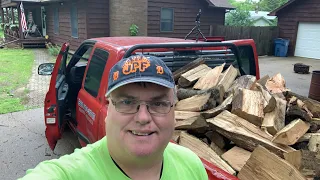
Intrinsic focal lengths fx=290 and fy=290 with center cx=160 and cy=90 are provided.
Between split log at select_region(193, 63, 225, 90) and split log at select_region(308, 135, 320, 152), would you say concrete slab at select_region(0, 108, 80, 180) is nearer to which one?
split log at select_region(193, 63, 225, 90)

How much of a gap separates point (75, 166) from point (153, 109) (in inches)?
16.5

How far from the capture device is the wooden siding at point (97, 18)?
49.0ft

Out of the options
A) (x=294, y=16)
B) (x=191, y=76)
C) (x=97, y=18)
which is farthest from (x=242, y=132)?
(x=294, y=16)

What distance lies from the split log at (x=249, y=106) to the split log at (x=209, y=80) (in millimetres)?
435

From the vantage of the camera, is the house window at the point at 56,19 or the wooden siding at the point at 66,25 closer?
the wooden siding at the point at 66,25

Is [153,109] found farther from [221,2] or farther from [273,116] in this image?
[221,2]

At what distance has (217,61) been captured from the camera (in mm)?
3842

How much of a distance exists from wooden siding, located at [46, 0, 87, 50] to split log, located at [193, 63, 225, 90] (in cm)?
1295

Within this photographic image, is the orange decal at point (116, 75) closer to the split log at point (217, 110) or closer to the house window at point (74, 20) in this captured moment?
the split log at point (217, 110)

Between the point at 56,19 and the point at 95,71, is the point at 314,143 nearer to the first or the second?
the point at 95,71

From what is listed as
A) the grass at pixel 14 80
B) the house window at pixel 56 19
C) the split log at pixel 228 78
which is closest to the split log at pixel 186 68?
the split log at pixel 228 78

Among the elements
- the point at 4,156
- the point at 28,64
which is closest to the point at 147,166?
the point at 4,156

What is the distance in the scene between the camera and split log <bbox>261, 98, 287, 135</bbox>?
2375 millimetres

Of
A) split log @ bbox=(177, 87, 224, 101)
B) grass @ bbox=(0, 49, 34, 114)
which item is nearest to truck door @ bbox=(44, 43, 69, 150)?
split log @ bbox=(177, 87, 224, 101)
